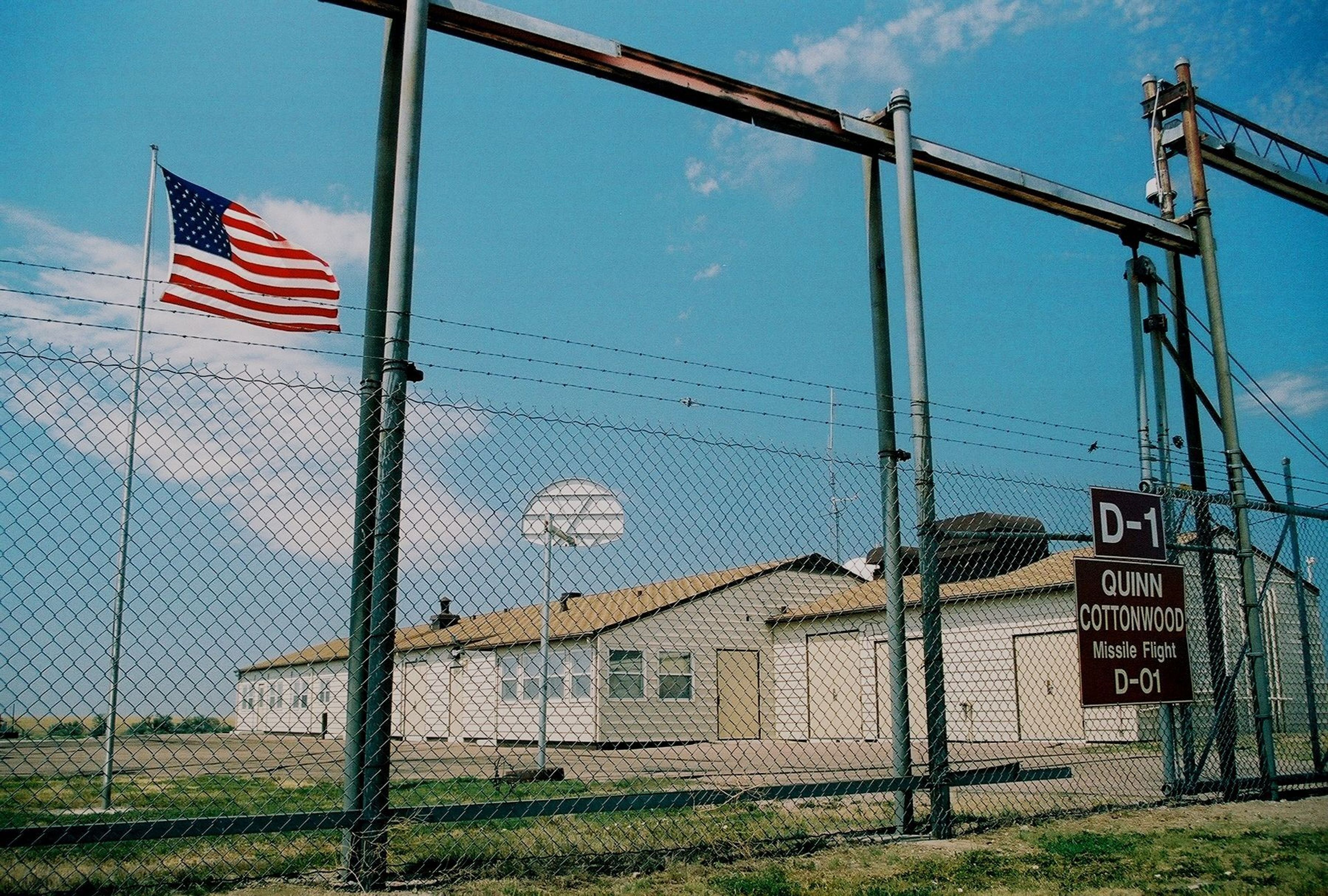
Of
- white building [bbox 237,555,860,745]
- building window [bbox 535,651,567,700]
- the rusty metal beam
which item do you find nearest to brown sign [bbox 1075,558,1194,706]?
the rusty metal beam

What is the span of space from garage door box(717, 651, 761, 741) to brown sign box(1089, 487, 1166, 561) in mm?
17059

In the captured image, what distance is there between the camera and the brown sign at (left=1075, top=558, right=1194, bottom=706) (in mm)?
6750

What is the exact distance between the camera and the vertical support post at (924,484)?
6168 millimetres

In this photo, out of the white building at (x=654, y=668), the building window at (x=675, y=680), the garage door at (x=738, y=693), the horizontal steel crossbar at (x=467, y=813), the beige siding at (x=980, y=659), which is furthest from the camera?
the building window at (x=675, y=680)

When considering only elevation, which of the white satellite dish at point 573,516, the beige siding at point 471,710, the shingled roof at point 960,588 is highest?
the shingled roof at point 960,588

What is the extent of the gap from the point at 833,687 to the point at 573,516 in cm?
1950

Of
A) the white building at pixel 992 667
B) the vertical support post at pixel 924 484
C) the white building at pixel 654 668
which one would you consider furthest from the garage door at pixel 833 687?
the vertical support post at pixel 924 484

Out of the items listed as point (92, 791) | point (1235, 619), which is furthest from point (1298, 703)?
point (92, 791)

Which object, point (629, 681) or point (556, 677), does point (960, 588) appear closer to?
point (629, 681)

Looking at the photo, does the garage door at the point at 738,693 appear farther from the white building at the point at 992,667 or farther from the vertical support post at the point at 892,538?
the vertical support post at the point at 892,538

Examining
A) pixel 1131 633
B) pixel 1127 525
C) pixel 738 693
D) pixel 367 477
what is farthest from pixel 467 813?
pixel 738 693

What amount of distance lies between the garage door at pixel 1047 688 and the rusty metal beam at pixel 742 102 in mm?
12921

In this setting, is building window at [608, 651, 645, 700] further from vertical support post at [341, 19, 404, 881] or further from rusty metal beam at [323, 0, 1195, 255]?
vertical support post at [341, 19, 404, 881]

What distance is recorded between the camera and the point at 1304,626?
8.48 metres
